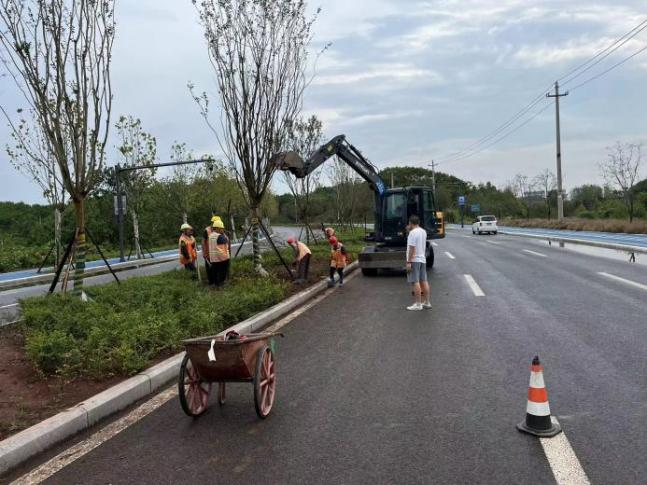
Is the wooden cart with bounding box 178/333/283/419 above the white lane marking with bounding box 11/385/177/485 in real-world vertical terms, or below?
above

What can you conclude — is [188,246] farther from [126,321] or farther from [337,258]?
[126,321]

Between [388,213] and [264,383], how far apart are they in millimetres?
12759

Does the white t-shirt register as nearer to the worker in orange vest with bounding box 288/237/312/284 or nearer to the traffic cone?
the worker in orange vest with bounding box 288/237/312/284

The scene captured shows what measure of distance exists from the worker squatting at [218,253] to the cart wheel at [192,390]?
6.37m

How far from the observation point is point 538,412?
164 inches

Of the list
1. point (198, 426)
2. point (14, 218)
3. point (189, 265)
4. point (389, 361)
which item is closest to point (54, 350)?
point (198, 426)

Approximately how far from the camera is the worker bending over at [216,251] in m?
11.1

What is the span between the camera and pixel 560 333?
760cm

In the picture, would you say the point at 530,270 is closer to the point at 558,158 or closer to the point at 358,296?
the point at 358,296

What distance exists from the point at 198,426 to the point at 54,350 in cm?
234

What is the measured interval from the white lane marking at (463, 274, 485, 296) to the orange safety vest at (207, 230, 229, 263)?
5288 millimetres

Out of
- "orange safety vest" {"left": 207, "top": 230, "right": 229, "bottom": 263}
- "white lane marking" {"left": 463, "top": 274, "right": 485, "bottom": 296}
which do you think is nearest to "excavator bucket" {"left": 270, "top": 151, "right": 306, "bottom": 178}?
"orange safety vest" {"left": 207, "top": 230, "right": 229, "bottom": 263}

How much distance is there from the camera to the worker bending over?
1115 centimetres

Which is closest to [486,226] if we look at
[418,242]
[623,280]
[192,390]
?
[623,280]
